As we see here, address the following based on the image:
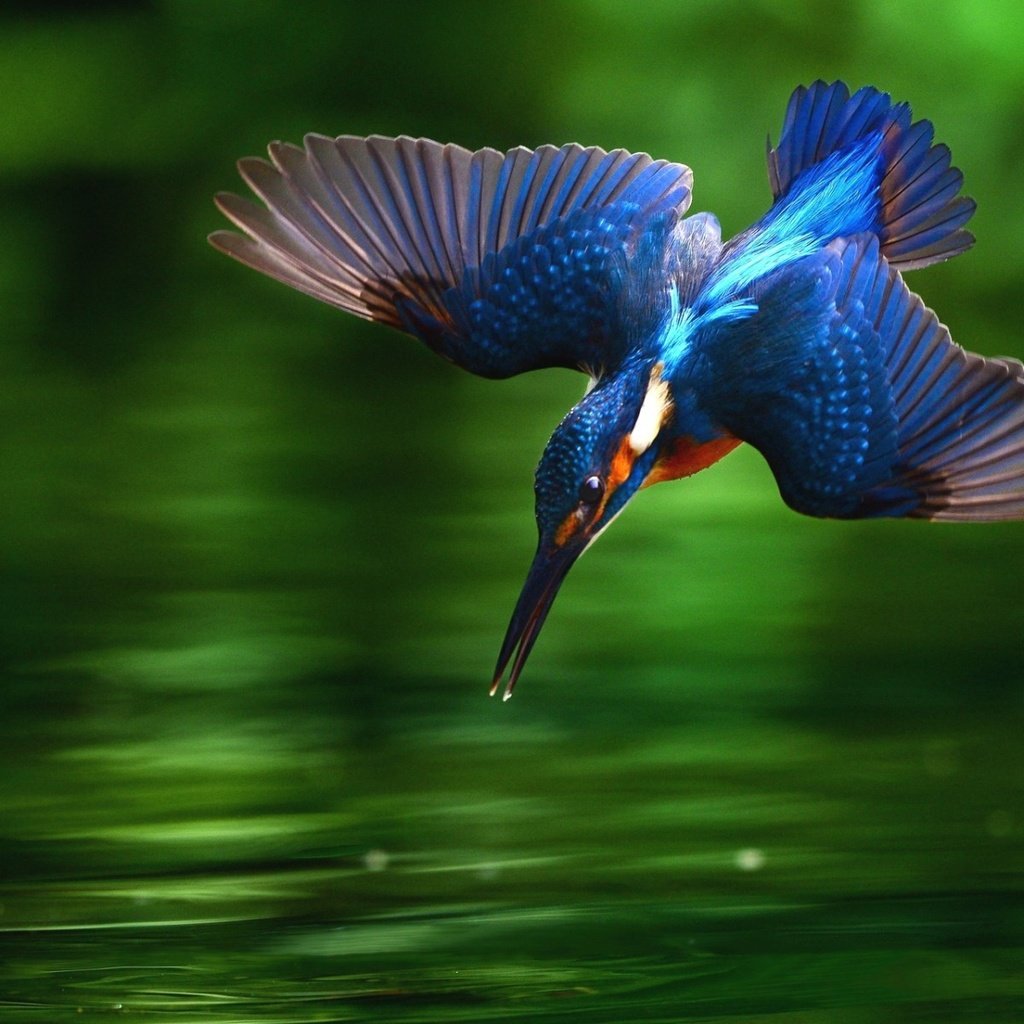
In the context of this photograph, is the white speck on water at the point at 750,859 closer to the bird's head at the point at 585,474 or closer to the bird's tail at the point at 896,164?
the bird's head at the point at 585,474

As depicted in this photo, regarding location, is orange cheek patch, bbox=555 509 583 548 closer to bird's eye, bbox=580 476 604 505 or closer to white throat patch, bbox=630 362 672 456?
bird's eye, bbox=580 476 604 505

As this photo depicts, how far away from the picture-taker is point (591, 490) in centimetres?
372

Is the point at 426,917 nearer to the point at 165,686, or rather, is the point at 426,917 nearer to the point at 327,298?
the point at 327,298

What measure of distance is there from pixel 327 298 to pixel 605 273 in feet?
1.80

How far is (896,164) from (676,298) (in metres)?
0.48

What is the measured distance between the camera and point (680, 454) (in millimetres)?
4070

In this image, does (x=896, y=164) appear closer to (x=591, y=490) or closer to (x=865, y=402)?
(x=865, y=402)

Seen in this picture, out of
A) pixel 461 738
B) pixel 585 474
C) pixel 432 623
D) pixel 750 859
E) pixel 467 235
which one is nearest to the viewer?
pixel 585 474

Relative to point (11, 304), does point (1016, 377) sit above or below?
below

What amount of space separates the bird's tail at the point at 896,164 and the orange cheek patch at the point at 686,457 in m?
0.48

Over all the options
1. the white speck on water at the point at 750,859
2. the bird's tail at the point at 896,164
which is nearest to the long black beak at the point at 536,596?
the bird's tail at the point at 896,164

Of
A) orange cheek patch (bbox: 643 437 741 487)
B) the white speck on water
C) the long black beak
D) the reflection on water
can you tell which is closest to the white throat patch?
orange cheek patch (bbox: 643 437 741 487)

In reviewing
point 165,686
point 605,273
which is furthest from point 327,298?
point 165,686

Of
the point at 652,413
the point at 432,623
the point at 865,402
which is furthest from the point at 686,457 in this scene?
the point at 432,623
